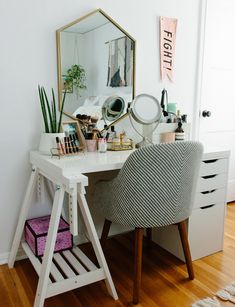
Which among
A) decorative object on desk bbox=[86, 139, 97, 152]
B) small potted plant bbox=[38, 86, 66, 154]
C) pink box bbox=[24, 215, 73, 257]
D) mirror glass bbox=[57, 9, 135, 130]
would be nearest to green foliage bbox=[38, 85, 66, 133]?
small potted plant bbox=[38, 86, 66, 154]

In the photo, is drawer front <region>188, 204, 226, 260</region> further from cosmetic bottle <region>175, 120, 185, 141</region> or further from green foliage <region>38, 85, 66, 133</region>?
green foliage <region>38, 85, 66, 133</region>

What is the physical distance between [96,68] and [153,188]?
940 mm

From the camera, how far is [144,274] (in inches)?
67.6

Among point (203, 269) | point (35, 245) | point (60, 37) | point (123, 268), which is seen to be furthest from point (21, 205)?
point (203, 269)

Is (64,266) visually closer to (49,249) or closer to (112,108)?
(49,249)

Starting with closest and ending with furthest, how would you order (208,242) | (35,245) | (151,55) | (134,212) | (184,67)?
(134,212), (35,245), (208,242), (151,55), (184,67)

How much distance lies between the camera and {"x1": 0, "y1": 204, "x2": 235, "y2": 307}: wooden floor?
1474mm

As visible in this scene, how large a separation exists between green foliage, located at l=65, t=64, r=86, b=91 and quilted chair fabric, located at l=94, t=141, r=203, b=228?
698mm

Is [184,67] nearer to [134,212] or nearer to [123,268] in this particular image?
[134,212]

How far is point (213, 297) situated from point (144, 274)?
0.41m

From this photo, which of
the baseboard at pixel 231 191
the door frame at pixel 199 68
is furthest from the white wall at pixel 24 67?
the baseboard at pixel 231 191

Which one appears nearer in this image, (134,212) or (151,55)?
(134,212)

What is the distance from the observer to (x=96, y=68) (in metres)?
1.88

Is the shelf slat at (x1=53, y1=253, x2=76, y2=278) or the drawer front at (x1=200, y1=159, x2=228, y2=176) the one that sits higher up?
the drawer front at (x1=200, y1=159, x2=228, y2=176)
